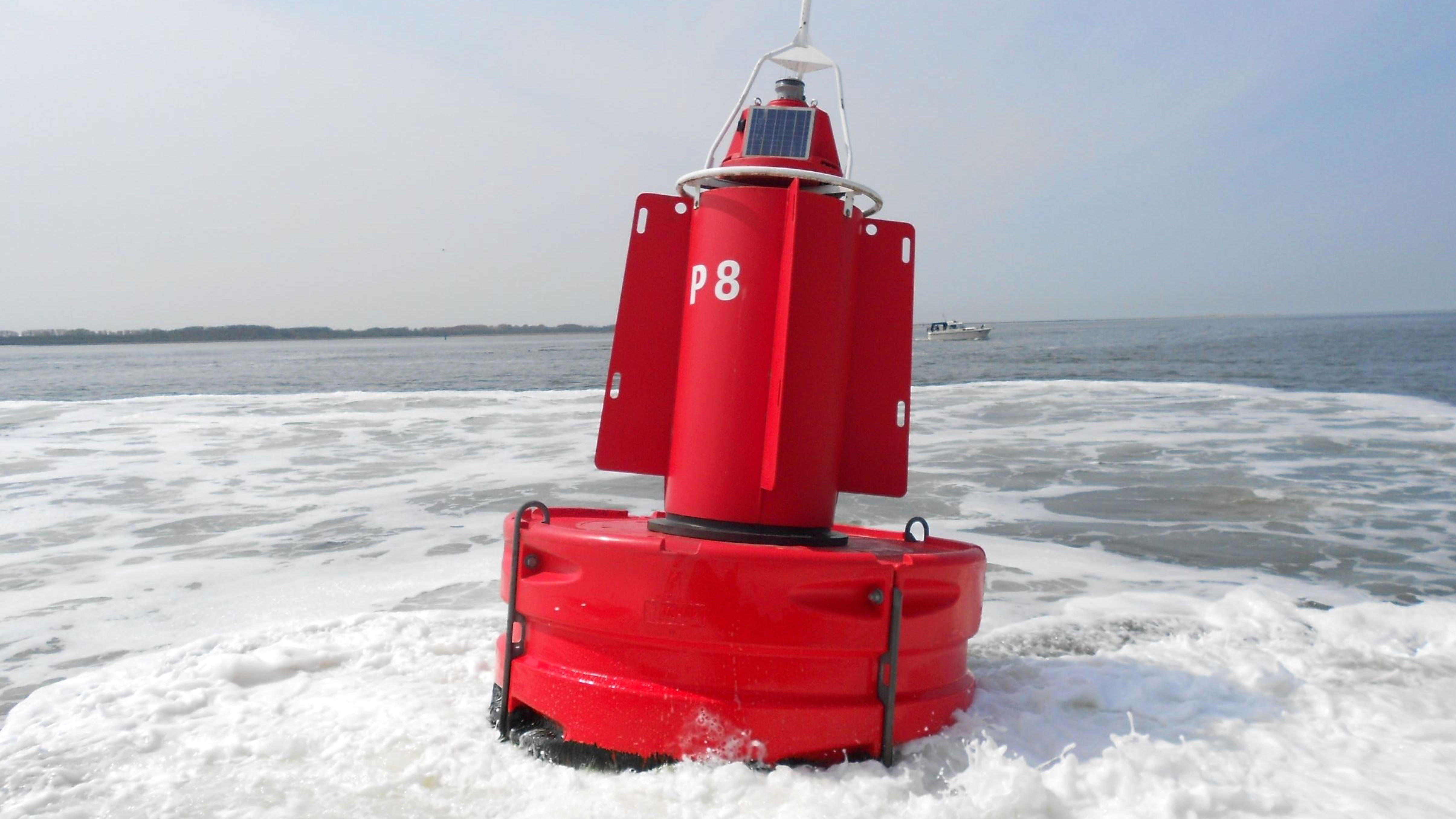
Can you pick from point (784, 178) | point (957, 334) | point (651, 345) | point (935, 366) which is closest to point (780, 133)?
point (784, 178)

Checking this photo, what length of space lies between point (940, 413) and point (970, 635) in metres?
12.4

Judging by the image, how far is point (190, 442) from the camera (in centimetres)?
1130

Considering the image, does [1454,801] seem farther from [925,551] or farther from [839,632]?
[839,632]

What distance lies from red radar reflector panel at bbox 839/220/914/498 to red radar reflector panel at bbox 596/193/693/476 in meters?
0.53

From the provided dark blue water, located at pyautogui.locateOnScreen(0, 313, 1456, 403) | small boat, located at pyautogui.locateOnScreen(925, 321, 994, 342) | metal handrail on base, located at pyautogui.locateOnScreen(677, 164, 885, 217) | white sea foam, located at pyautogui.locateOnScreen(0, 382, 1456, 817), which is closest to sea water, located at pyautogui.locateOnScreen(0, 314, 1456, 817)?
white sea foam, located at pyautogui.locateOnScreen(0, 382, 1456, 817)

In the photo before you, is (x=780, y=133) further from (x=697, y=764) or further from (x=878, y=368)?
(x=697, y=764)

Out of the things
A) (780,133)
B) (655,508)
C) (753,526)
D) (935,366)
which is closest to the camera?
(753,526)

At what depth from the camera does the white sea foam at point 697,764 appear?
2348 mm

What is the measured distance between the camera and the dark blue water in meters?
24.1

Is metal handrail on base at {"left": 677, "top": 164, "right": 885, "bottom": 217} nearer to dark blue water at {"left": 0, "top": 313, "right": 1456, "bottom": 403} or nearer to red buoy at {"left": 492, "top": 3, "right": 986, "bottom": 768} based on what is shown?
red buoy at {"left": 492, "top": 3, "right": 986, "bottom": 768}

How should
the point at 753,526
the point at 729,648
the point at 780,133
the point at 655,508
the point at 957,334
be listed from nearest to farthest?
1. the point at 729,648
2. the point at 753,526
3. the point at 780,133
4. the point at 655,508
5. the point at 957,334

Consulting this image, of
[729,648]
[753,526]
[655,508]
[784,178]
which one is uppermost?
[784,178]

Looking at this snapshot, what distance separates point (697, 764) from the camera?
2.33 m

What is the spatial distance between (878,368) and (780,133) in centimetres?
75
